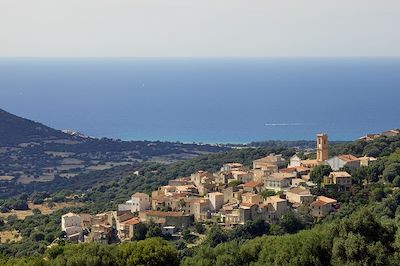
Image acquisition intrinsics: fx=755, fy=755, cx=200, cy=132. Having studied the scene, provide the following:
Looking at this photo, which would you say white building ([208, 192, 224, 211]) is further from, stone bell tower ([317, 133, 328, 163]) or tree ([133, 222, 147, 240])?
stone bell tower ([317, 133, 328, 163])

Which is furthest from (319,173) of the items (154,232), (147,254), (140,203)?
(147,254)

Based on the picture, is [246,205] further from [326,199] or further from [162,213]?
[162,213]

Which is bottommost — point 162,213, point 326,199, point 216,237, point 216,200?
point 216,237

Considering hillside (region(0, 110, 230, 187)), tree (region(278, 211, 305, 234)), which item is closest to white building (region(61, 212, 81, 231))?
A: tree (region(278, 211, 305, 234))

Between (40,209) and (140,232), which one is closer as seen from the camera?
(140,232)

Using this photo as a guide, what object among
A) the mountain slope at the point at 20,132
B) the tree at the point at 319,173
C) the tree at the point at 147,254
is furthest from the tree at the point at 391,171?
the mountain slope at the point at 20,132
